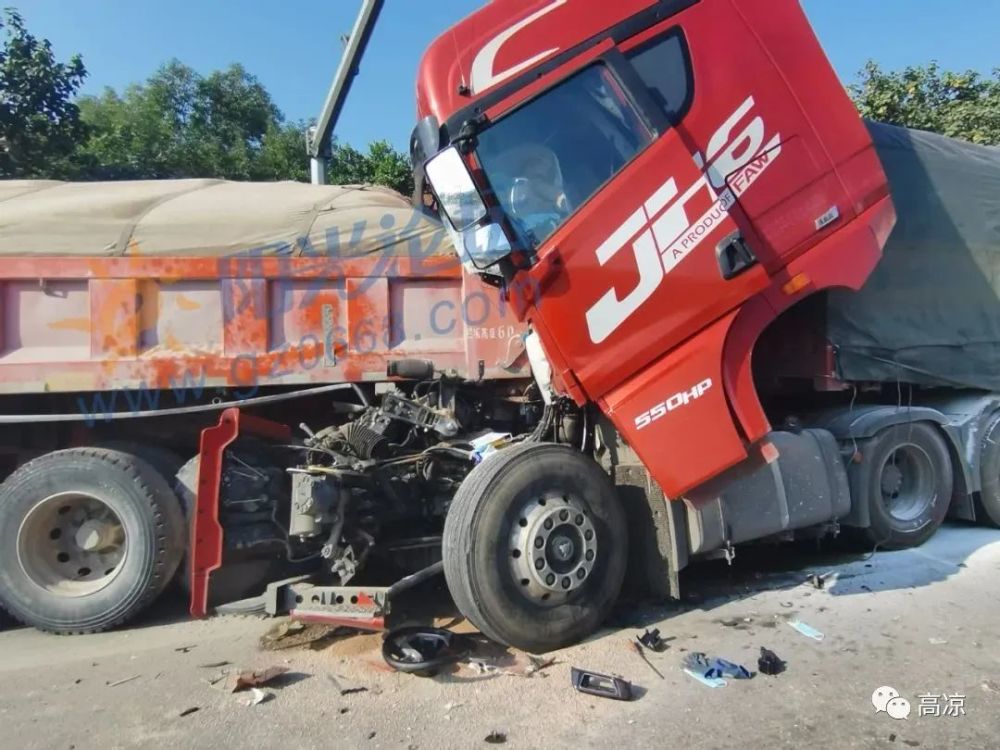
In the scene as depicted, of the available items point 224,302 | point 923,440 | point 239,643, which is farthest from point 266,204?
point 923,440

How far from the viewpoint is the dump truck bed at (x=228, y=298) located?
14.0ft

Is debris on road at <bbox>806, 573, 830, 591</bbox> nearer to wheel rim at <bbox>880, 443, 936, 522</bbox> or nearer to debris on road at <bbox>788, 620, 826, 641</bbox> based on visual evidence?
debris on road at <bbox>788, 620, 826, 641</bbox>

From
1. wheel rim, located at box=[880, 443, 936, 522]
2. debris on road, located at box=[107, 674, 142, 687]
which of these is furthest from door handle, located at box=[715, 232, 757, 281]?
debris on road, located at box=[107, 674, 142, 687]

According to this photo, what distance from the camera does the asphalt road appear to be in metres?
2.99

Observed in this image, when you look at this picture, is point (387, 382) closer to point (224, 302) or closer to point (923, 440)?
point (224, 302)

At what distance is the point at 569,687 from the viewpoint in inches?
132

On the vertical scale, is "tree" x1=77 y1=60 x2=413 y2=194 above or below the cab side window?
above

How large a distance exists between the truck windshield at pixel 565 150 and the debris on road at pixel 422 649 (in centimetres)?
211

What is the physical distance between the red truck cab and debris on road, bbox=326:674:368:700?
1.82 meters

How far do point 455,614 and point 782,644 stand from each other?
72.6 inches

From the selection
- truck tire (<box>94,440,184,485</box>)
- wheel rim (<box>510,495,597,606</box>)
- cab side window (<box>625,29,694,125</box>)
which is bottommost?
wheel rim (<box>510,495,597,606</box>)

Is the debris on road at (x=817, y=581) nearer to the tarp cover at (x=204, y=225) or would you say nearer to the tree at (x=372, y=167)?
the tarp cover at (x=204, y=225)

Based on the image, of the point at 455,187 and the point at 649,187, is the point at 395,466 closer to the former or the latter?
the point at 455,187

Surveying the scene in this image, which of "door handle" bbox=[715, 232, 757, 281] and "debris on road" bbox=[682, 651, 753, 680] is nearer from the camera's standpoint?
"debris on road" bbox=[682, 651, 753, 680]
